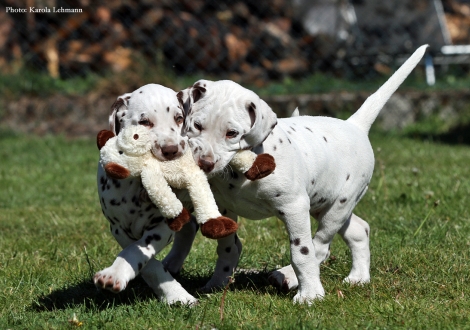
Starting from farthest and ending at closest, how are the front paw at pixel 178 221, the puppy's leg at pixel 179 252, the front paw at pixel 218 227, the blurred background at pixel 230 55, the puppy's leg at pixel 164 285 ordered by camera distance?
the blurred background at pixel 230 55 → the puppy's leg at pixel 179 252 → the puppy's leg at pixel 164 285 → the front paw at pixel 178 221 → the front paw at pixel 218 227

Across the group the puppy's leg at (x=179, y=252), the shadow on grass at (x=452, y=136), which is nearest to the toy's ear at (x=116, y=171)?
the puppy's leg at (x=179, y=252)

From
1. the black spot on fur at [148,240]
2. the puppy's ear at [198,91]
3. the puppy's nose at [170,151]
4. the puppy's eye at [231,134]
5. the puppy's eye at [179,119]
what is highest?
the puppy's ear at [198,91]

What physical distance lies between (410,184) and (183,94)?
299 cm

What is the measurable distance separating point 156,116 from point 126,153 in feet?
1.00

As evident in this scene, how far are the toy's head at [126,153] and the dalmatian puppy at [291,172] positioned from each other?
9.1 inches

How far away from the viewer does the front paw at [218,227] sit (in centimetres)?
329

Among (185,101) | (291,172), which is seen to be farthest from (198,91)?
(291,172)

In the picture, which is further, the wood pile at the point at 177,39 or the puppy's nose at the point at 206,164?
the wood pile at the point at 177,39

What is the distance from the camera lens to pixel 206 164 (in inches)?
133

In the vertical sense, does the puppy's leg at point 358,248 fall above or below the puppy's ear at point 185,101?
below

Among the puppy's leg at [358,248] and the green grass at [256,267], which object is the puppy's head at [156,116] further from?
the puppy's leg at [358,248]

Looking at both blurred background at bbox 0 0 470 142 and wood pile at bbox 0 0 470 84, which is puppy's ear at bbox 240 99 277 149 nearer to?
blurred background at bbox 0 0 470 142

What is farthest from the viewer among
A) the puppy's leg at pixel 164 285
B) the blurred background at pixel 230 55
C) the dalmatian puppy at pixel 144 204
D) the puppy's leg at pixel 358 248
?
the blurred background at pixel 230 55

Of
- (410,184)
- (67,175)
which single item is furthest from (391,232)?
(67,175)
